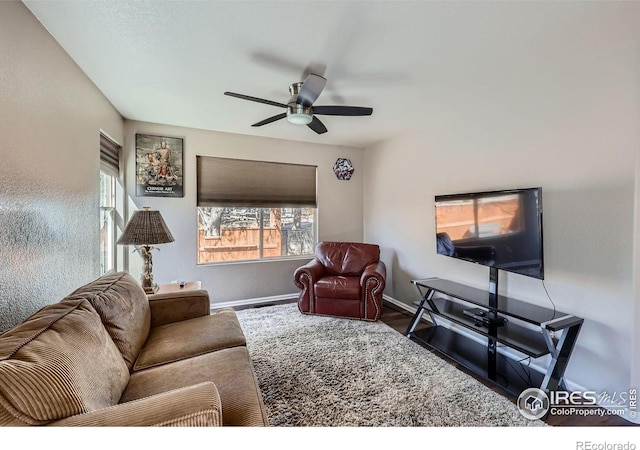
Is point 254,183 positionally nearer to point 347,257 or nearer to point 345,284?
A: point 347,257

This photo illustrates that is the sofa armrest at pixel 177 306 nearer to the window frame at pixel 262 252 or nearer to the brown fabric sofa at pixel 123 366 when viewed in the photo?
the brown fabric sofa at pixel 123 366

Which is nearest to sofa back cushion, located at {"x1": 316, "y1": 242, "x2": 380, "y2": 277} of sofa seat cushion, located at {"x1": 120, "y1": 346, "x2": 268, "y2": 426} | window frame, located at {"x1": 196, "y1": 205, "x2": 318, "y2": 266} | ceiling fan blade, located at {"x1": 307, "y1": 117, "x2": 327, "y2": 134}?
window frame, located at {"x1": 196, "y1": 205, "x2": 318, "y2": 266}

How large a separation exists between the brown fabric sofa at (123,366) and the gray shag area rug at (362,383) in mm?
610

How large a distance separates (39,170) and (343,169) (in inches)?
141

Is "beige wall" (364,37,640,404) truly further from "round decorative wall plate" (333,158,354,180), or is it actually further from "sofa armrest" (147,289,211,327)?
"sofa armrest" (147,289,211,327)

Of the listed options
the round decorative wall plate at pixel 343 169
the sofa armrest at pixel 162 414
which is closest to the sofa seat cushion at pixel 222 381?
the sofa armrest at pixel 162 414

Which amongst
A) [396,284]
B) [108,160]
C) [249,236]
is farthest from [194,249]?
[396,284]

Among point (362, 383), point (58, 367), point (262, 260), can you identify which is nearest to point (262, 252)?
point (262, 260)

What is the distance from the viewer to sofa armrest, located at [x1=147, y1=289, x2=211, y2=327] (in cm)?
209

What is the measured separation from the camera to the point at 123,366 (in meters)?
1.41

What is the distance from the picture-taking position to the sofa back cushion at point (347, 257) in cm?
380

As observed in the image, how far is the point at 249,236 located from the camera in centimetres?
406

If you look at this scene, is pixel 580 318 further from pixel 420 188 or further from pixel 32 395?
pixel 32 395

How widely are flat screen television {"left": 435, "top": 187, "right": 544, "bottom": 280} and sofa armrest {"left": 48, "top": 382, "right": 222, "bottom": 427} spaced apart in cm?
222
